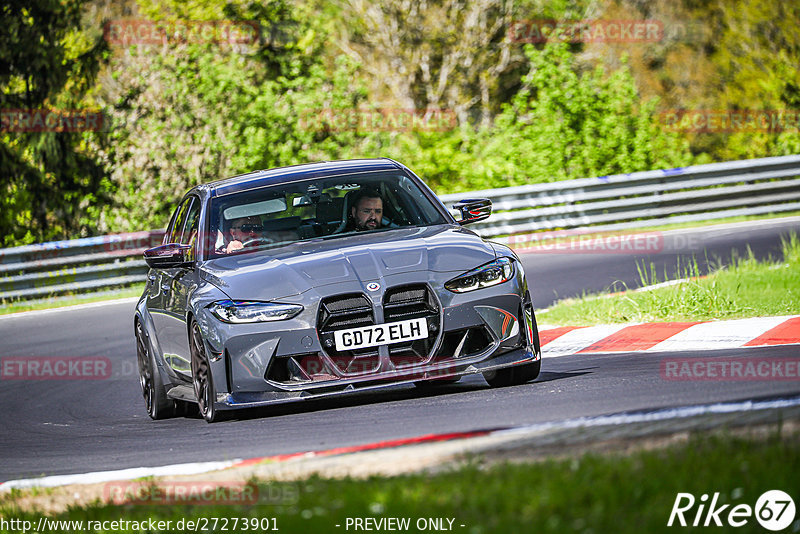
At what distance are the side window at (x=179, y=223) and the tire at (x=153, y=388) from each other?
2.48ft

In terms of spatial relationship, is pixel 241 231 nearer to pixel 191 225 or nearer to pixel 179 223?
pixel 191 225

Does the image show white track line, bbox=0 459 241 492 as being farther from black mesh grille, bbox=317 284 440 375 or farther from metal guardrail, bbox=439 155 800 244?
metal guardrail, bbox=439 155 800 244

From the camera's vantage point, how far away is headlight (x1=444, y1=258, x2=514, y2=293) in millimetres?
7219

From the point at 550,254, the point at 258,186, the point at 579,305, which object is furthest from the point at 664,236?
the point at 258,186

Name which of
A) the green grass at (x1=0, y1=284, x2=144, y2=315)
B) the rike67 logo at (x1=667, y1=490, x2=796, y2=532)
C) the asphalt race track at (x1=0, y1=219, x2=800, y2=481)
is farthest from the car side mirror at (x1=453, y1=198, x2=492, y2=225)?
the green grass at (x1=0, y1=284, x2=144, y2=315)

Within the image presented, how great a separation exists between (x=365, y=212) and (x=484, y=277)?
4.46 ft

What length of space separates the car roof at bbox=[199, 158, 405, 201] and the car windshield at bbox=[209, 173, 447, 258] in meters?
→ 0.07

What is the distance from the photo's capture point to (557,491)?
3.96 metres

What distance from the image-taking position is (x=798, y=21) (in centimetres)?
4038

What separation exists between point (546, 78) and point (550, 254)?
876 centimetres

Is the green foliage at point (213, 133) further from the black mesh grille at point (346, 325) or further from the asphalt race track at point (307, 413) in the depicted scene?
the black mesh grille at point (346, 325)

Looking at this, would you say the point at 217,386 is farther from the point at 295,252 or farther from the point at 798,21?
the point at 798,21

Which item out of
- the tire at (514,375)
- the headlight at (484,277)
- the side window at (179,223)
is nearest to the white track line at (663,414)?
the headlight at (484,277)

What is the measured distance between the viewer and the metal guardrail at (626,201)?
1911cm
